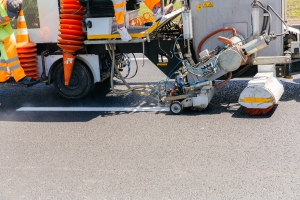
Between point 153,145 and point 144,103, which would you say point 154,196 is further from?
point 144,103

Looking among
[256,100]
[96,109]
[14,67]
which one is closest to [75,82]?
[96,109]

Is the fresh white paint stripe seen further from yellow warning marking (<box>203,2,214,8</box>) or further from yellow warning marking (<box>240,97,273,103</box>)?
yellow warning marking (<box>203,2,214,8</box>)

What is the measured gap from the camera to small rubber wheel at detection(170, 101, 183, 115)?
7.53m

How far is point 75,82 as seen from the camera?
8.60 m

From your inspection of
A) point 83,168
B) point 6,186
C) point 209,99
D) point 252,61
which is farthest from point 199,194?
point 252,61

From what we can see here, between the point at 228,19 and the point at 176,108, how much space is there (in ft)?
4.83

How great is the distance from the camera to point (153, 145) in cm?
645

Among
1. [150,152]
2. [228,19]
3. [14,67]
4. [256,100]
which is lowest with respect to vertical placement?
[150,152]

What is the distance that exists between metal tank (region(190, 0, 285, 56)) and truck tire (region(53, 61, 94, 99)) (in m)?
1.78

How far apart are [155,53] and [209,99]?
3.72 ft

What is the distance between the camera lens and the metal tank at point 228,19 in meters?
7.70

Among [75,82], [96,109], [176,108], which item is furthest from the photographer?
[75,82]

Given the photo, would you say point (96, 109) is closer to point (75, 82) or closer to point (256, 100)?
point (75, 82)

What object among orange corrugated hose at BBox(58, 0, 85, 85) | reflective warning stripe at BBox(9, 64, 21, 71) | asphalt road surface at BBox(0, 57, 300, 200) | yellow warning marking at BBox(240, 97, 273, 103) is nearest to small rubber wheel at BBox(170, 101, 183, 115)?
asphalt road surface at BBox(0, 57, 300, 200)
